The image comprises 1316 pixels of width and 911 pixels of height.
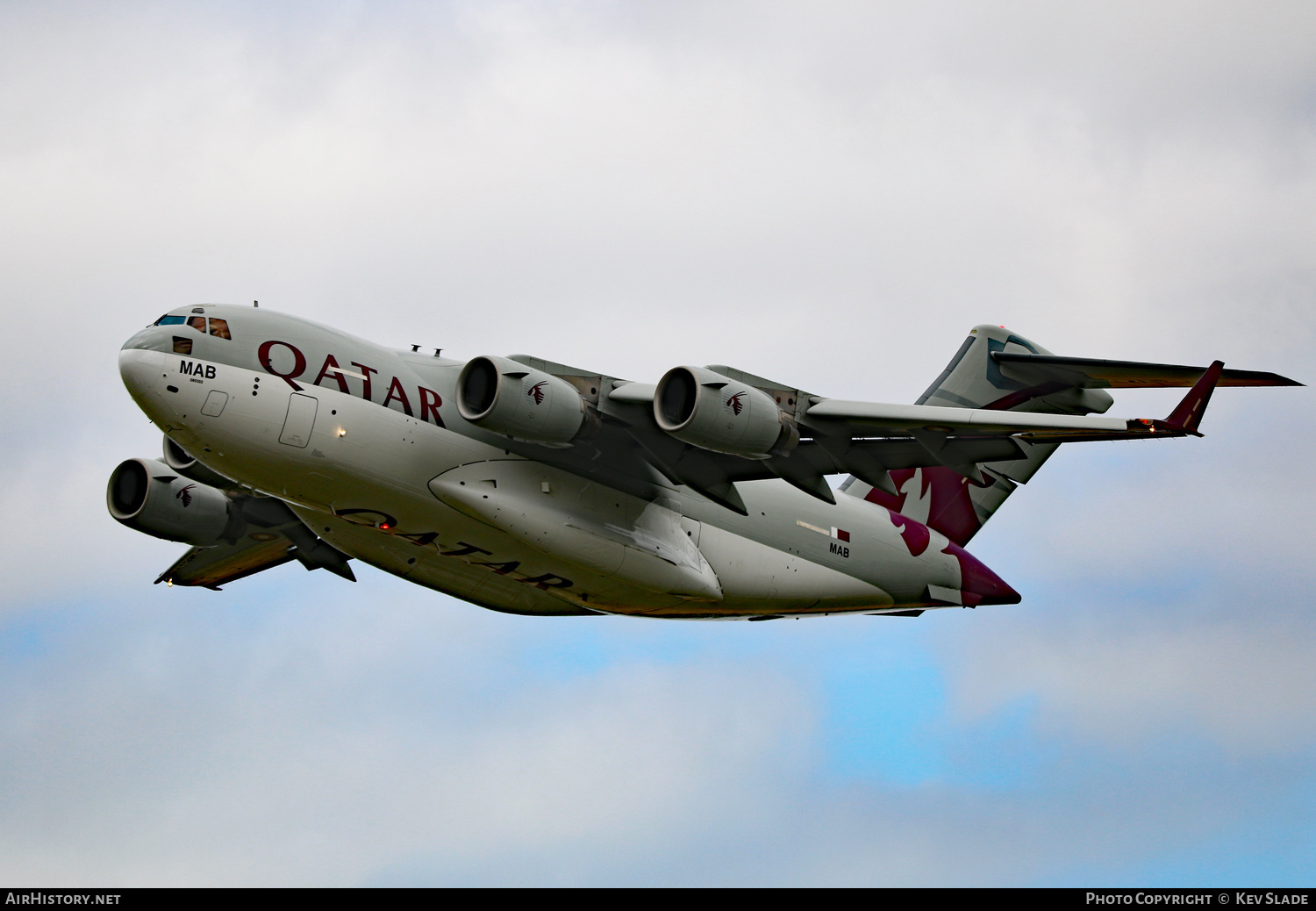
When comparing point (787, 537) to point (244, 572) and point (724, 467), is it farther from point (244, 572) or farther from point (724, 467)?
point (244, 572)

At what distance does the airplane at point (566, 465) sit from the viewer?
15391mm

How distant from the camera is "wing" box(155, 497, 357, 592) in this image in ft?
65.6

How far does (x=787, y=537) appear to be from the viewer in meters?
19.0

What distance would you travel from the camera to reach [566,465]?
17.0 meters

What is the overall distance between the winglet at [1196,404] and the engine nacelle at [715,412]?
4079 millimetres

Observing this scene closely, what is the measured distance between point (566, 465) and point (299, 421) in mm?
3129

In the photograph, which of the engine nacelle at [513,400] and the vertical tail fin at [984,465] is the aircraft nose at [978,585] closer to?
the vertical tail fin at [984,465]

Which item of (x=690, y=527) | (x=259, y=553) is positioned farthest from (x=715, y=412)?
(x=259, y=553)

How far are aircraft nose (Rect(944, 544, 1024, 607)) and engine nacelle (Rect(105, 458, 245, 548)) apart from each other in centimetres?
988

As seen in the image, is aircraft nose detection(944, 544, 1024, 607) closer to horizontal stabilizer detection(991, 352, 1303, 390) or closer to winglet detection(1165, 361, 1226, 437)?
horizontal stabilizer detection(991, 352, 1303, 390)

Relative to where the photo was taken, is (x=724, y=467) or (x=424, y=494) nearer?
(x=424, y=494)
